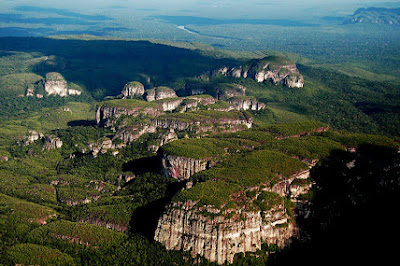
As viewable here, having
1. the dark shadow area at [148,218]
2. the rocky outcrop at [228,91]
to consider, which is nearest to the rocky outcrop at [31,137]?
the dark shadow area at [148,218]

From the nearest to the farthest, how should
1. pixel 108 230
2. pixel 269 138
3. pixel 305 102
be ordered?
pixel 108 230 → pixel 269 138 → pixel 305 102

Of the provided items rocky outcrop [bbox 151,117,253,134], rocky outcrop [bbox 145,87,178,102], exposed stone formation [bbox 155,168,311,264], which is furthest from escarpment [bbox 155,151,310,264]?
rocky outcrop [bbox 145,87,178,102]

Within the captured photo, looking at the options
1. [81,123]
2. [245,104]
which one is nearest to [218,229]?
[81,123]

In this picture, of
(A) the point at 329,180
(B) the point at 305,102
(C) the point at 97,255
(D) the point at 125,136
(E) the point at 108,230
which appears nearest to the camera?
(C) the point at 97,255

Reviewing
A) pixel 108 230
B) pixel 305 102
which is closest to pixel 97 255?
pixel 108 230

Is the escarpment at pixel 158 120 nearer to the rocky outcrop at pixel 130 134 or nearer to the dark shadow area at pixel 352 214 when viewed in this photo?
the rocky outcrop at pixel 130 134

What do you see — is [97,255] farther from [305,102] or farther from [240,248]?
[305,102]

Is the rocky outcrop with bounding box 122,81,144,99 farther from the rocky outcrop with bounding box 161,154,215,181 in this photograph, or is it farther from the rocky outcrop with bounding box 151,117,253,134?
the rocky outcrop with bounding box 161,154,215,181
